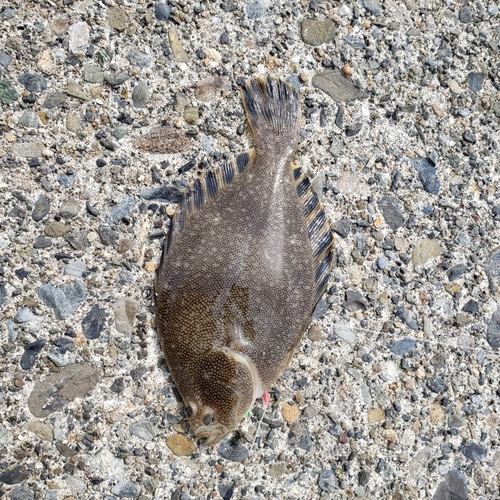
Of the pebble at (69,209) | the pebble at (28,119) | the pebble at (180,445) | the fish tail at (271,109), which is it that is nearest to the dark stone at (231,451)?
the pebble at (180,445)

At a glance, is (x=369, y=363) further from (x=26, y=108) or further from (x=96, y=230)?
(x=26, y=108)

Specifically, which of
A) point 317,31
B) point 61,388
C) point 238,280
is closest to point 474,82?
point 317,31

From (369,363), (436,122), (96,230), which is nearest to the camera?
(96,230)

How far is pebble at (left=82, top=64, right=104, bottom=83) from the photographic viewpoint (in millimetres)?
2277

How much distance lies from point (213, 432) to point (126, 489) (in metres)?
0.41

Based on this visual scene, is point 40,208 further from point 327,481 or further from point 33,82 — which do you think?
point 327,481

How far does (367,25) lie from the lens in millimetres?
2561

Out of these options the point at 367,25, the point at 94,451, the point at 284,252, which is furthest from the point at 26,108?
the point at 367,25

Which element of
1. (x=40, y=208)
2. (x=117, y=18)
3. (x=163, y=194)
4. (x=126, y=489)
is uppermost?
(x=117, y=18)

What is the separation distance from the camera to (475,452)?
246 cm

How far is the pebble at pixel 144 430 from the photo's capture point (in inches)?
86.4

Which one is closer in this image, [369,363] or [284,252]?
[284,252]

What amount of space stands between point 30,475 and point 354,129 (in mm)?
1875

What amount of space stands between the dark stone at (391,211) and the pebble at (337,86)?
463mm
